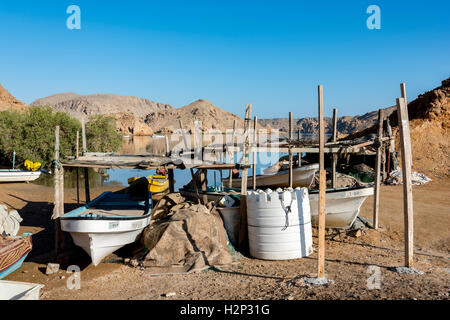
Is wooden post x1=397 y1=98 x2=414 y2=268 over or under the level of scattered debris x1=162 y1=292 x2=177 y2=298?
over

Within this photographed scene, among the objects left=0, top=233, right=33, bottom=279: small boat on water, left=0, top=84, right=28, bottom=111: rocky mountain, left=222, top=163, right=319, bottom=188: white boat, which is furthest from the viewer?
left=0, top=84, right=28, bottom=111: rocky mountain

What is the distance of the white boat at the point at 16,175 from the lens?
2186 cm

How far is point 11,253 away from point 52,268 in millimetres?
1052

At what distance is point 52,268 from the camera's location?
8297mm

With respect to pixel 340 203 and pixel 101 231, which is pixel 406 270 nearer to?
pixel 340 203

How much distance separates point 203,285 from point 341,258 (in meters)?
3.63

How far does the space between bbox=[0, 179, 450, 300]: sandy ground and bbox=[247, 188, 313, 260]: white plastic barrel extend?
10.7 inches

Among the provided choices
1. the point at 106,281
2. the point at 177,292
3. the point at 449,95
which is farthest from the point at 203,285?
the point at 449,95

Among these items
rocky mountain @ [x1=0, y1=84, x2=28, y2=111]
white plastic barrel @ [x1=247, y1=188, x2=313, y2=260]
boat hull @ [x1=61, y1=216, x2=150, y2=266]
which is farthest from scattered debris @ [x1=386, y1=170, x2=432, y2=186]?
rocky mountain @ [x1=0, y1=84, x2=28, y2=111]

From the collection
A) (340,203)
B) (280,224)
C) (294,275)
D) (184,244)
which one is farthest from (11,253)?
(340,203)

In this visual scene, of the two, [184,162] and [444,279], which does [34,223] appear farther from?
[444,279]

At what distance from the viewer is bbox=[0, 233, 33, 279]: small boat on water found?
24.0ft

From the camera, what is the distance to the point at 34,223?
42.2ft

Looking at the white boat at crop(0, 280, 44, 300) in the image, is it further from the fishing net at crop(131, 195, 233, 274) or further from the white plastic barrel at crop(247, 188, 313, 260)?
the white plastic barrel at crop(247, 188, 313, 260)
